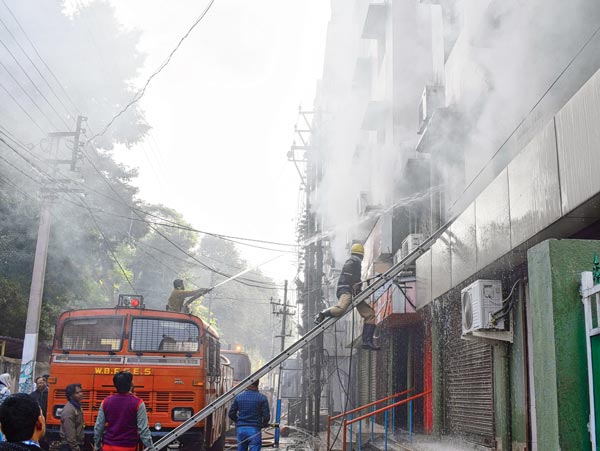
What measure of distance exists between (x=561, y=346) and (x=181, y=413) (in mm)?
6998

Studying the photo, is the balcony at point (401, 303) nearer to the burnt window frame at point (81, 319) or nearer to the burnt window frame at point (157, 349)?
the burnt window frame at point (157, 349)

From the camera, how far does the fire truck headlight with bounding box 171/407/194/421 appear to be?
32.6 ft

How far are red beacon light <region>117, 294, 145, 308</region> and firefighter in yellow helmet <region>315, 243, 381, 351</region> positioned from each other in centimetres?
306

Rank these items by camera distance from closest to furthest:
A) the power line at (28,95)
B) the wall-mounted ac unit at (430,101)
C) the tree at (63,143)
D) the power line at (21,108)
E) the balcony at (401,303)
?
the wall-mounted ac unit at (430,101) < the balcony at (401,303) < the power line at (28,95) < the power line at (21,108) < the tree at (63,143)

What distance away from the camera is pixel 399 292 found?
13.0 m

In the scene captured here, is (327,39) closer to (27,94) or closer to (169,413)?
(27,94)

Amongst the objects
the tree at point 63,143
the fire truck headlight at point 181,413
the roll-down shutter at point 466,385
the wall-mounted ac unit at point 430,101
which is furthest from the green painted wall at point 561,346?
the tree at point 63,143

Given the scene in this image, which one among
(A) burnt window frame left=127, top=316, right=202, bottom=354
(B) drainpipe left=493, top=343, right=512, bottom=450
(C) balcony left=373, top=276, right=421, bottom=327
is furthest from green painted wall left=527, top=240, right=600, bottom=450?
(C) balcony left=373, top=276, right=421, bottom=327

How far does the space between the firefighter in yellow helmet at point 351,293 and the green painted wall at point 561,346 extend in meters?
4.59

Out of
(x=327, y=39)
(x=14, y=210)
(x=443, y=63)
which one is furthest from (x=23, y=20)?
(x=327, y=39)

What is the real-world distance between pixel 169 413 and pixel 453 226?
5.30 m

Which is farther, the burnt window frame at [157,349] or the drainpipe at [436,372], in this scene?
the drainpipe at [436,372]

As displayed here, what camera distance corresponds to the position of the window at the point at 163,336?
10.4 m

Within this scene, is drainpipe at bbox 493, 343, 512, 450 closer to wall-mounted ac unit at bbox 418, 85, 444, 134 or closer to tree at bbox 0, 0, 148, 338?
wall-mounted ac unit at bbox 418, 85, 444, 134
